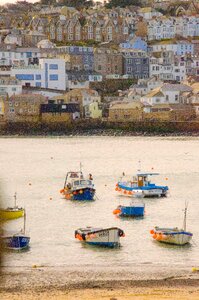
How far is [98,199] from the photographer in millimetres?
27969

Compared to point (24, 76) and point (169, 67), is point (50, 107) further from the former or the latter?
point (169, 67)

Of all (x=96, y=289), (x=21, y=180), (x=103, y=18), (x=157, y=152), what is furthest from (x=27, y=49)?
(x=96, y=289)

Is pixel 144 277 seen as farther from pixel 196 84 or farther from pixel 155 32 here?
pixel 155 32

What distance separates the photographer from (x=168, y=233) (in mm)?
19141

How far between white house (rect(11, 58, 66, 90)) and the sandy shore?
188ft

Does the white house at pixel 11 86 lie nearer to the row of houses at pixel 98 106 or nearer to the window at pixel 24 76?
the row of houses at pixel 98 106

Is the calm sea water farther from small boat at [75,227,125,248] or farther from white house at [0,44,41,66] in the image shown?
white house at [0,44,41,66]

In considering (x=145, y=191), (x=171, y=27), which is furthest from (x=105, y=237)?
(x=171, y=27)

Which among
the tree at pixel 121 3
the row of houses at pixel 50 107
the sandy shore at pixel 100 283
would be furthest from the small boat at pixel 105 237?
the tree at pixel 121 3

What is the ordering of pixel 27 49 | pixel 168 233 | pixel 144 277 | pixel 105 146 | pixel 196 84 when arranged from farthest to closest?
pixel 27 49 < pixel 196 84 < pixel 105 146 < pixel 168 233 < pixel 144 277

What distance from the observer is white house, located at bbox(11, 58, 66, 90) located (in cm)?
7325

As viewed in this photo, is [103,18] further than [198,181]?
Yes

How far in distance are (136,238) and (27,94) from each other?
49356 millimetres

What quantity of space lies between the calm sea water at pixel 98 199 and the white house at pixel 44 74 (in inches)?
579
